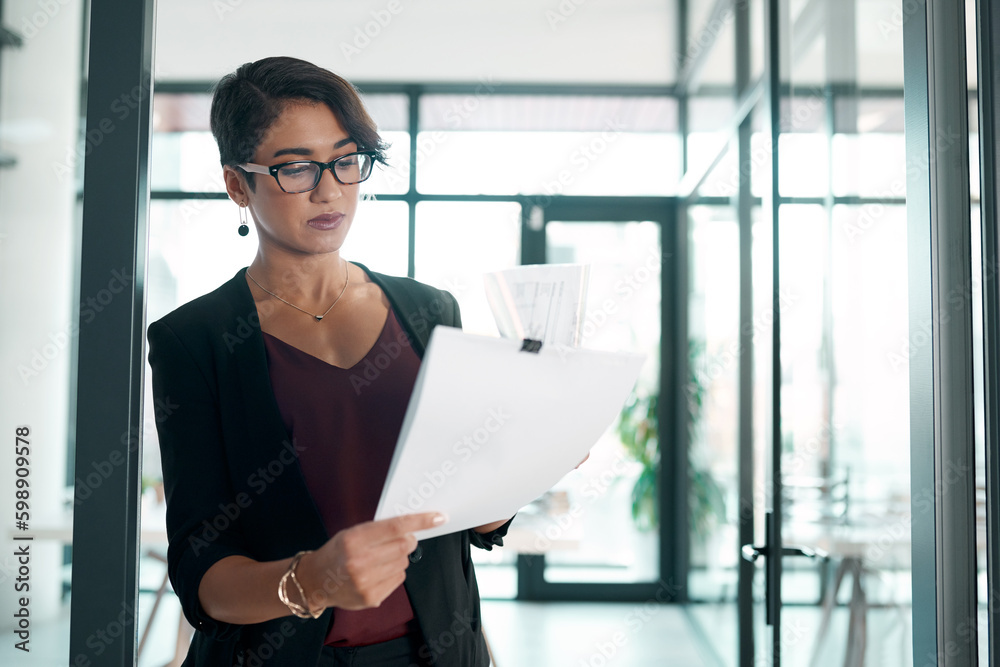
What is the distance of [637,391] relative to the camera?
428cm

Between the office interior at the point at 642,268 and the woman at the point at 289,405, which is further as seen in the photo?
the office interior at the point at 642,268

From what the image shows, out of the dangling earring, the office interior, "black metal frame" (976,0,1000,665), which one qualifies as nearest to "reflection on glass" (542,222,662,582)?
the office interior

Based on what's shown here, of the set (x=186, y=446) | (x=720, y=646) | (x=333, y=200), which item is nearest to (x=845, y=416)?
(x=333, y=200)

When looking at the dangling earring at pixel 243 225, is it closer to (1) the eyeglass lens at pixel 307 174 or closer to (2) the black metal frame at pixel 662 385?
(1) the eyeglass lens at pixel 307 174

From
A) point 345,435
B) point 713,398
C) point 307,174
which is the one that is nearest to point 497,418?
point 345,435

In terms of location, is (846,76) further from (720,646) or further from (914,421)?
(720,646)

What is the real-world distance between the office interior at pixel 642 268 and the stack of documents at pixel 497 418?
462mm

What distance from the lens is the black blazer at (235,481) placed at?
86cm

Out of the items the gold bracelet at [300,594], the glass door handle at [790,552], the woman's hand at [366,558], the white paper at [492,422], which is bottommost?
the glass door handle at [790,552]

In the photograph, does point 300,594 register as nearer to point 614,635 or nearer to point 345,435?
point 345,435

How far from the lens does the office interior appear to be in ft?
3.26

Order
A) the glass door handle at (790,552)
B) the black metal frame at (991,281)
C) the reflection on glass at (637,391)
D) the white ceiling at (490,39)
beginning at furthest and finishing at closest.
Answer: the reflection on glass at (637,391) → the white ceiling at (490,39) → the glass door handle at (790,552) → the black metal frame at (991,281)

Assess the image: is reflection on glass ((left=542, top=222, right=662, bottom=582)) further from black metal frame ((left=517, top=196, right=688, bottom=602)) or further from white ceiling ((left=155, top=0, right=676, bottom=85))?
white ceiling ((left=155, top=0, right=676, bottom=85))

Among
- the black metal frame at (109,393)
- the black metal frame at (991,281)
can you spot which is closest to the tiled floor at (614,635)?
the black metal frame at (991,281)
